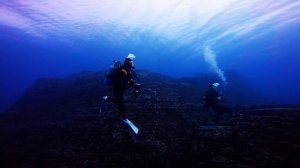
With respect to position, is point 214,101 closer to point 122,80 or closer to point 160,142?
point 160,142

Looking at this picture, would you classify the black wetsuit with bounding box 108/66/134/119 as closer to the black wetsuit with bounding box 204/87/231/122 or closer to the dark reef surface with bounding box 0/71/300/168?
the dark reef surface with bounding box 0/71/300/168

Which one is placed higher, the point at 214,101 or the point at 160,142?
the point at 214,101

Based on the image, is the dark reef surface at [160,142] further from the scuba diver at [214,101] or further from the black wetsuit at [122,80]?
the black wetsuit at [122,80]

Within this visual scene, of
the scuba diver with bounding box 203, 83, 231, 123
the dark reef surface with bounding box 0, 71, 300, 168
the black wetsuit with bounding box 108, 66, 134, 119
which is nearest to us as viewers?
the black wetsuit with bounding box 108, 66, 134, 119

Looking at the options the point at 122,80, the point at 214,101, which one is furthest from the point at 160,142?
the point at 214,101

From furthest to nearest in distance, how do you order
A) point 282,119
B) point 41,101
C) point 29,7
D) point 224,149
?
point 29,7
point 41,101
point 282,119
point 224,149

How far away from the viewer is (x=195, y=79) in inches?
1519

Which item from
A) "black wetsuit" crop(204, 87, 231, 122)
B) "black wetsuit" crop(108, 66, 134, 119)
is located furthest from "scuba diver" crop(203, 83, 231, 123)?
"black wetsuit" crop(108, 66, 134, 119)

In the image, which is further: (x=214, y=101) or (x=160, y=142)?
(x=214, y=101)

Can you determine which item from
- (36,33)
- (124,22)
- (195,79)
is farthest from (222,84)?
(36,33)

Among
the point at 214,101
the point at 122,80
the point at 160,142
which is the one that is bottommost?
the point at 160,142

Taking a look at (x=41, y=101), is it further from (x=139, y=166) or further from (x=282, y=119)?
(x=282, y=119)

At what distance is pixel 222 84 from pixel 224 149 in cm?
3695

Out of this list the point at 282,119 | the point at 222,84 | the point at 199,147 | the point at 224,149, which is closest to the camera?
the point at 224,149
